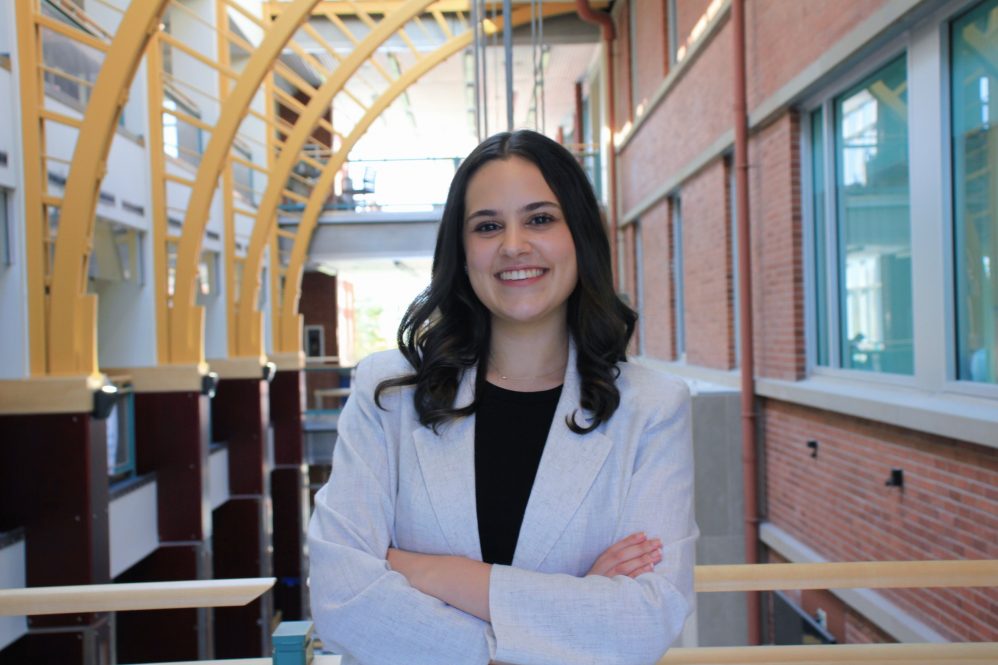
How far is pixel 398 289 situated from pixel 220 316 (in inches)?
1005

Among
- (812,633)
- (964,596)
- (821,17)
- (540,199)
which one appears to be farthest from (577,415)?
(812,633)

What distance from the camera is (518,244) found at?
1.81m

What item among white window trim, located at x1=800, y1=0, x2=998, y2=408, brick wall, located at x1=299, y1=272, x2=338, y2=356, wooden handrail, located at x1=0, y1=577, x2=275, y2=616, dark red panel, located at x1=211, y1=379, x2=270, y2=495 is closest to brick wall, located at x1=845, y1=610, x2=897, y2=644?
white window trim, located at x1=800, y1=0, x2=998, y2=408

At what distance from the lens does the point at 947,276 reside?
17.5 feet

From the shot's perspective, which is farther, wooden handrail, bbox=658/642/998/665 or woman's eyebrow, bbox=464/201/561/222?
wooden handrail, bbox=658/642/998/665

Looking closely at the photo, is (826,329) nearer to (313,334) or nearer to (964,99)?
(964,99)

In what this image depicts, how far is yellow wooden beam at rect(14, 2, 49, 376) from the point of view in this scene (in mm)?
7398

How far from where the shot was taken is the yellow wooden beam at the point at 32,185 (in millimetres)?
7398

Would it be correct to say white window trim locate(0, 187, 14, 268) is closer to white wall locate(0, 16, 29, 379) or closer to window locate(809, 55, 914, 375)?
white wall locate(0, 16, 29, 379)

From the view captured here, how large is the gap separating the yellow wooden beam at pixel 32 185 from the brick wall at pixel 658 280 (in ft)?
27.3

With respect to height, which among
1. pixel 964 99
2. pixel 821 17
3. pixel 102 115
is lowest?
pixel 964 99

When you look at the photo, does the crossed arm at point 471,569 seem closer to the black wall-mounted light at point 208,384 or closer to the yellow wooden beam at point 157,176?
the black wall-mounted light at point 208,384

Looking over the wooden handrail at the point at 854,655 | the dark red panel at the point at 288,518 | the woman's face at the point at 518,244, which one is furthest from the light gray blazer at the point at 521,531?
the dark red panel at the point at 288,518

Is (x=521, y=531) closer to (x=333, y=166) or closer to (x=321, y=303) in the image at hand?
(x=333, y=166)
